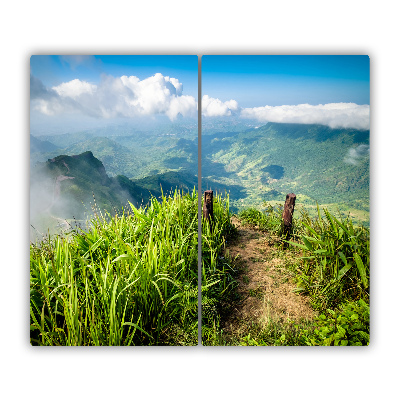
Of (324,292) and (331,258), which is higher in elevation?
(331,258)

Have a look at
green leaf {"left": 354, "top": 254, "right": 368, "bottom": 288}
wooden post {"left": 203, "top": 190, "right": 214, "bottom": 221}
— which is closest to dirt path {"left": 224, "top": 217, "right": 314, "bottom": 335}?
wooden post {"left": 203, "top": 190, "right": 214, "bottom": 221}

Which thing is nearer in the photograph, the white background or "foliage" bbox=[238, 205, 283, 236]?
the white background

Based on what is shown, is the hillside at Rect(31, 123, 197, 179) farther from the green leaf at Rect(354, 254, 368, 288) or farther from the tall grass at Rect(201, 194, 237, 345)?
the green leaf at Rect(354, 254, 368, 288)

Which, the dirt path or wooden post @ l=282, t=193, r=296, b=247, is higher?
wooden post @ l=282, t=193, r=296, b=247

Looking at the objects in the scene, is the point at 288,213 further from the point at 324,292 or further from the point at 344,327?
the point at 344,327
